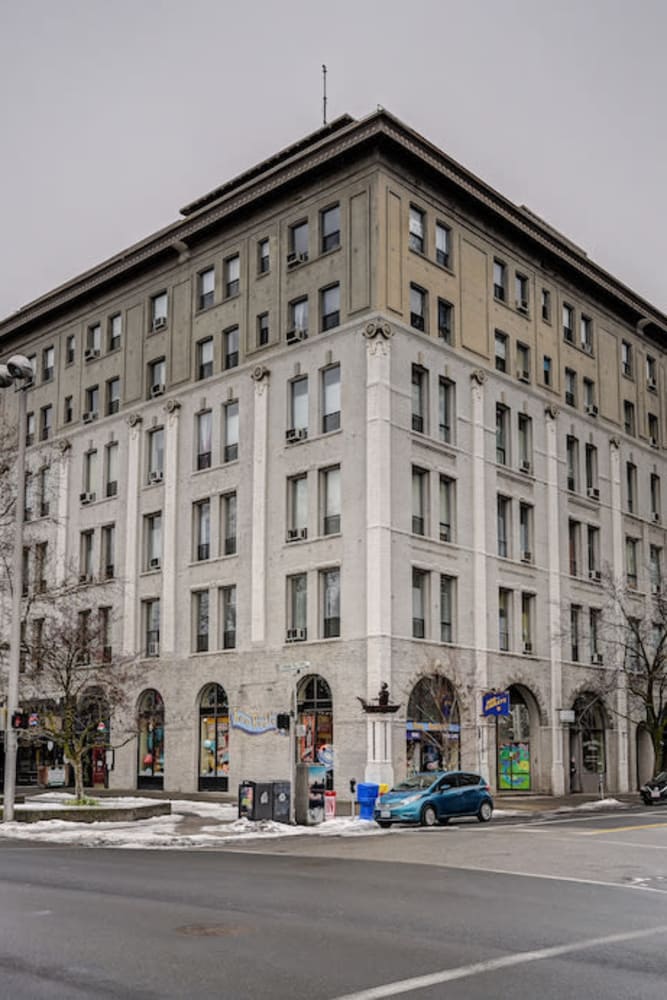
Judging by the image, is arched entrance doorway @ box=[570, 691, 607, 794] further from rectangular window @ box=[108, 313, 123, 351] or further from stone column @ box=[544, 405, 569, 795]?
rectangular window @ box=[108, 313, 123, 351]

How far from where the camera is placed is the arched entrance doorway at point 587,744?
5131 cm

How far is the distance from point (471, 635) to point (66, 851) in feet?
81.9

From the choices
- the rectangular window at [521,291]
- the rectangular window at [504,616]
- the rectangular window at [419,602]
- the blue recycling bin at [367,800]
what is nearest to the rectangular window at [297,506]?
the rectangular window at [419,602]

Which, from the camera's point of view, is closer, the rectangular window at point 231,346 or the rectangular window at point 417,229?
the rectangular window at point 417,229

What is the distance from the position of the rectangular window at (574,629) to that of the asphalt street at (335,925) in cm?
3018

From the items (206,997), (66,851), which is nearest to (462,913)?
(206,997)

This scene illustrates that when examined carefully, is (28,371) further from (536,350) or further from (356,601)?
(536,350)

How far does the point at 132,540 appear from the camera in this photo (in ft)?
173

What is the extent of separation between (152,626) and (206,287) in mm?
15109

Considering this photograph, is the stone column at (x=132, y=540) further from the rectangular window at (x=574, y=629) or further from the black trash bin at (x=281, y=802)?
the black trash bin at (x=281, y=802)

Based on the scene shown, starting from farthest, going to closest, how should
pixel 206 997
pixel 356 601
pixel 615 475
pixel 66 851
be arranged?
pixel 615 475 < pixel 356 601 < pixel 66 851 < pixel 206 997

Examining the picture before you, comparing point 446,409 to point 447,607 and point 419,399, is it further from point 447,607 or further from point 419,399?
point 447,607

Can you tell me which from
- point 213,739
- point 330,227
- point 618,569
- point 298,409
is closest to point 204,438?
point 298,409

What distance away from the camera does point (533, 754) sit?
49.4 meters
